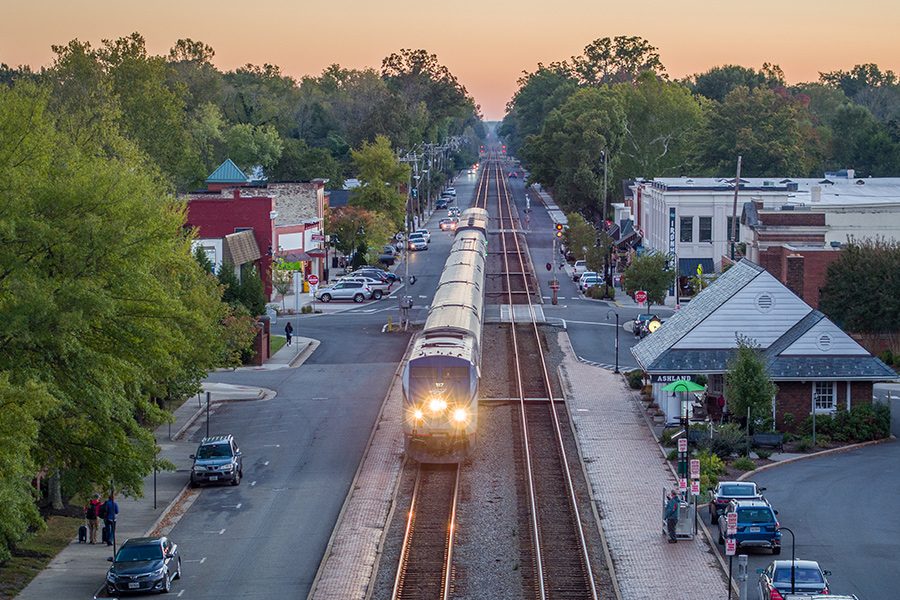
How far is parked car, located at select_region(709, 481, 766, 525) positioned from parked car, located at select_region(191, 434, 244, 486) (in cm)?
1376

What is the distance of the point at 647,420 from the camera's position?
4834 centimetres

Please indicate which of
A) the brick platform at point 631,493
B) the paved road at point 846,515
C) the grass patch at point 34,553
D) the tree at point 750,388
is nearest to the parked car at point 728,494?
the brick platform at point 631,493

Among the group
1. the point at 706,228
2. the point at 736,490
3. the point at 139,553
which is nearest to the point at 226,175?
the point at 706,228

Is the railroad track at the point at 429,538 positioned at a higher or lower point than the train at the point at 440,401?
lower

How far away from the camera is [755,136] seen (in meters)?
127

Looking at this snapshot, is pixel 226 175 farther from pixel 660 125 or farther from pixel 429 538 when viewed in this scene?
pixel 429 538

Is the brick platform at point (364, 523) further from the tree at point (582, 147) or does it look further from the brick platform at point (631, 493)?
the tree at point (582, 147)

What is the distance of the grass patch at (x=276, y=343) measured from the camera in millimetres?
65875

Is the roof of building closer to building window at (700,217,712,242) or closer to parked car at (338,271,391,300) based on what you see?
building window at (700,217,712,242)

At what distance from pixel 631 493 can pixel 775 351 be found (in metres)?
11.2

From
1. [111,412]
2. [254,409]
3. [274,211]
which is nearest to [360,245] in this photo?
[274,211]

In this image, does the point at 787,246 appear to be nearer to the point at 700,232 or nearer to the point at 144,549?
the point at 700,232

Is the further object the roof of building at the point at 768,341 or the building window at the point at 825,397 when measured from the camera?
the building window at the point at 825,397

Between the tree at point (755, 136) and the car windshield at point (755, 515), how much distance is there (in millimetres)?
96912
